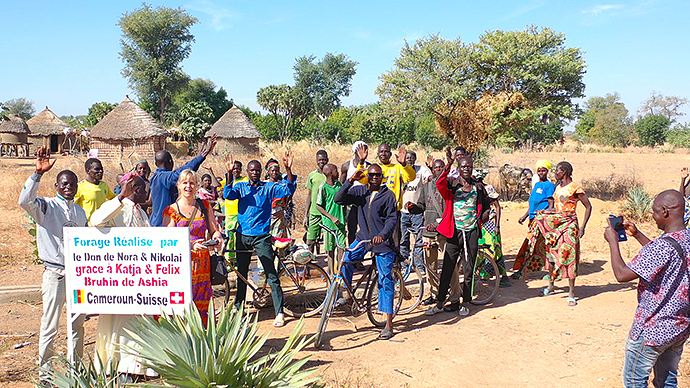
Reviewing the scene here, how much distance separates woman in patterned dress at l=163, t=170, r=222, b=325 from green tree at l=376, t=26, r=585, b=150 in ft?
42.1

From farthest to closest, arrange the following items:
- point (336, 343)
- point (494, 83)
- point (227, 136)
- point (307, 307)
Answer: point (227, 136) → point (494, 83) → point (307, 307) → point (336, 343)

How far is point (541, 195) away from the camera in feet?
24.6

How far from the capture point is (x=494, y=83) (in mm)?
17172

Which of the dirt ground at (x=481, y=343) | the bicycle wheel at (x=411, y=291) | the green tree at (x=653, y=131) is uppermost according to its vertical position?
the green tree at (x=653, y=131)

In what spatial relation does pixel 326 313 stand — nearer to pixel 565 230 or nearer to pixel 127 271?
pixel 127 271

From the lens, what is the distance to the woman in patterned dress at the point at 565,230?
6.68 meters

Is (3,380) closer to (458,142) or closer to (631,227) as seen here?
(631,227)

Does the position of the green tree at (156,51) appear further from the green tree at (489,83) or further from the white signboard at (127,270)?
the white signboard at (127,270)

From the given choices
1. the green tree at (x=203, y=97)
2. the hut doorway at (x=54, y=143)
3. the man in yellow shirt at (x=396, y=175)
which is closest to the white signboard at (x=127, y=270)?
the man in yellow shirt at (x=396, y=175)

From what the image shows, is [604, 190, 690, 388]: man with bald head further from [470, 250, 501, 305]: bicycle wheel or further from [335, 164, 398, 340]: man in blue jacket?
[470, 250, 501, 305]: bicycle wheel

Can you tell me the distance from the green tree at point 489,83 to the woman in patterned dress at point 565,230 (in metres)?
9.79

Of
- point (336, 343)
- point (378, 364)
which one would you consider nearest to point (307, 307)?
point (336, 343)

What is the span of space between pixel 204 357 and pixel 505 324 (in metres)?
3.97

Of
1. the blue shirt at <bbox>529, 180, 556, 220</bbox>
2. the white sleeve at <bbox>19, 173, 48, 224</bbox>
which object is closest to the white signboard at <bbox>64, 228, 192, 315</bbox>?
the white sleeve at <bbox>19, 173, 48, 224</bbox>
